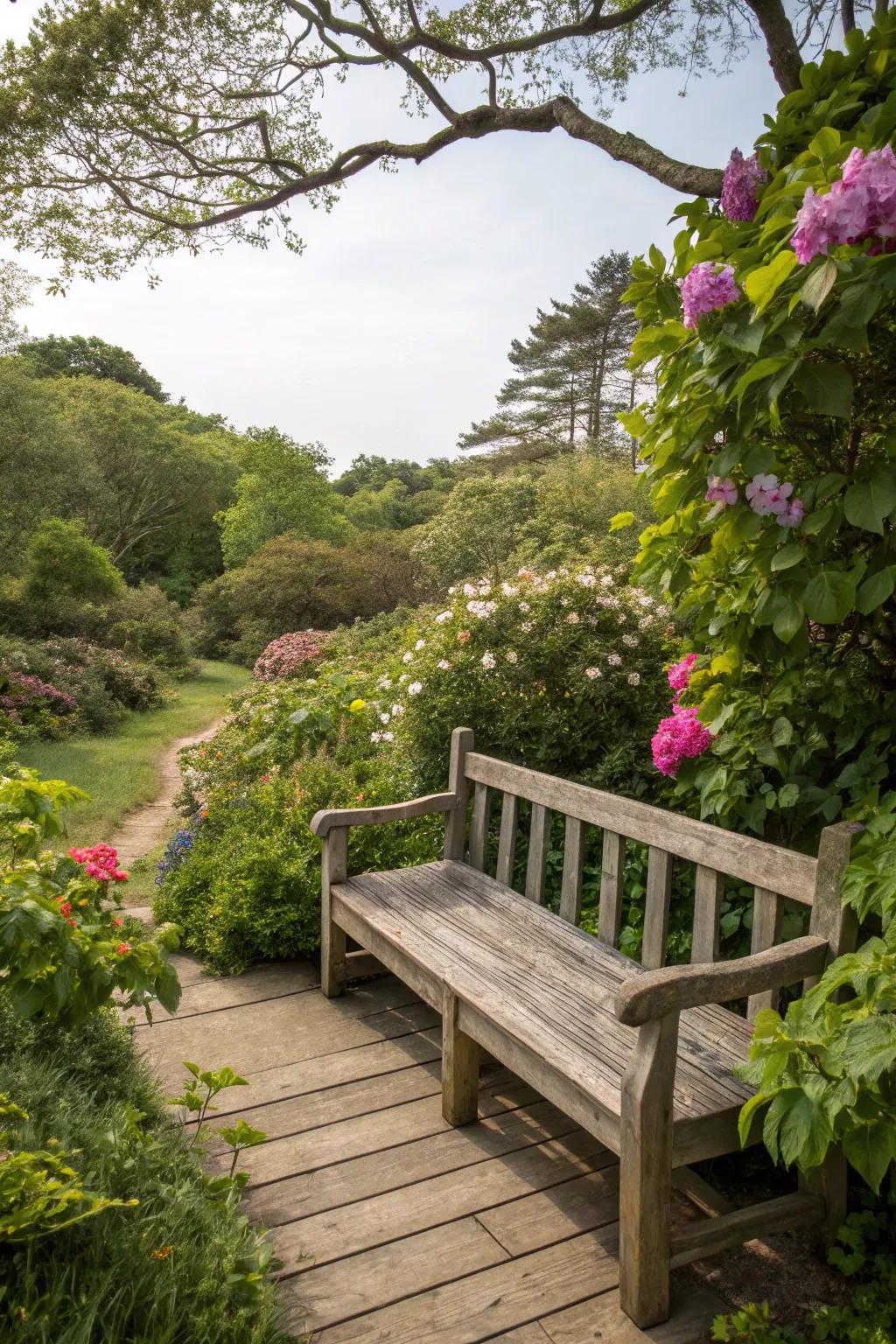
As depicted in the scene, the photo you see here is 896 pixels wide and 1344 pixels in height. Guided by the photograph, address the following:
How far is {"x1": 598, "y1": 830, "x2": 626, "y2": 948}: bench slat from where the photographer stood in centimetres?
284

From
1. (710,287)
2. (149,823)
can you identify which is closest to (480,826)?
(710,287)

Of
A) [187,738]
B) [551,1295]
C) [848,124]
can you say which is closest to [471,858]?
[551,1295]

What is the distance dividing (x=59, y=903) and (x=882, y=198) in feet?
7.26

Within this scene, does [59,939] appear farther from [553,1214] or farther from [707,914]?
[707,914]

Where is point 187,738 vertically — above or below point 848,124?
below

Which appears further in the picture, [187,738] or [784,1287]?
[187,738]

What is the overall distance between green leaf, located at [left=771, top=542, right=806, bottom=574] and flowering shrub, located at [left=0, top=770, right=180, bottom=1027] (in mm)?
1619

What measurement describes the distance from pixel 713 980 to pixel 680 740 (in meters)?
0.91

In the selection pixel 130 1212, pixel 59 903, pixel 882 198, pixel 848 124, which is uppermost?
pixel 848 124

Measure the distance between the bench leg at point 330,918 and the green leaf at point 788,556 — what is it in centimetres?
225

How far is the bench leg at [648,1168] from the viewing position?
1.88 meters

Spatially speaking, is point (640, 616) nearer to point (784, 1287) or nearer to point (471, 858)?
point (471, 858)

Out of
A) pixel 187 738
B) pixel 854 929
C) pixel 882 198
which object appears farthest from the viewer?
pixel 187 738

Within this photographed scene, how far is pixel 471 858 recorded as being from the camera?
3680mm
